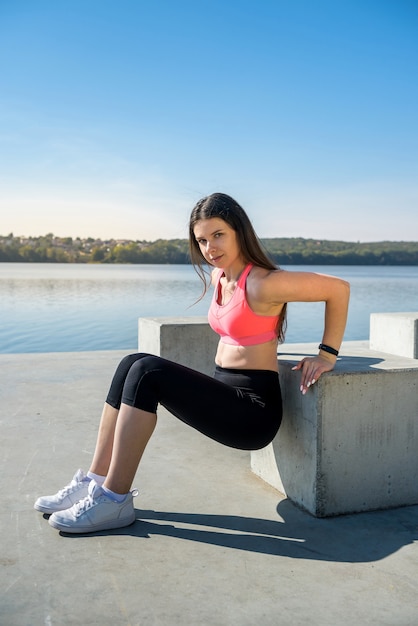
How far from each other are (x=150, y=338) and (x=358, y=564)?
12.2 ft

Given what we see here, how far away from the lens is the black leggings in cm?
256

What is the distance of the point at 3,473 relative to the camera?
3330 millimetres

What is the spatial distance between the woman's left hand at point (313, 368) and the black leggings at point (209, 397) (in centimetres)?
13

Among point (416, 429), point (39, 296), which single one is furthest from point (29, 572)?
point (39, 296)

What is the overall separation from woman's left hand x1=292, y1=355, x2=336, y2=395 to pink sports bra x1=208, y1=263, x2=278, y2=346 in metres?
0.19

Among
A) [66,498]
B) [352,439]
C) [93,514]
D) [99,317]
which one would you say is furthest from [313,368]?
[99,317]

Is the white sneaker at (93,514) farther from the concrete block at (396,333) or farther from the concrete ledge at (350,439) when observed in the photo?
the concrete block at (396,333)

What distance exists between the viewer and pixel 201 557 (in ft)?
7.84

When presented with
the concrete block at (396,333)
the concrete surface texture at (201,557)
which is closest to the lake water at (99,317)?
the concrete block at (396,333)

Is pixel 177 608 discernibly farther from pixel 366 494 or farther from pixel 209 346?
pixel 209 346

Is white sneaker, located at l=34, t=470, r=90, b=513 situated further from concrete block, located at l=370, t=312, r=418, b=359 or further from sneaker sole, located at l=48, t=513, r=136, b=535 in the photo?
concrete block, located at l=370, t=312, r=418, b=359

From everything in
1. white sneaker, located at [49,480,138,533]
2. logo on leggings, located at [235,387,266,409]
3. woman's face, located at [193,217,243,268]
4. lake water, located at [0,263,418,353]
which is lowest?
lake water, located at [0,263,418,353]

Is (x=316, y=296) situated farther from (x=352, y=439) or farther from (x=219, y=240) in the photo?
(x=352, y=439)

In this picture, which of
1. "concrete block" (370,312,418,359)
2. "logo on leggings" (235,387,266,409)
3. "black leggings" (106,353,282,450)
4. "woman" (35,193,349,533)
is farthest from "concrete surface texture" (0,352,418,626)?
"concrete block" (370,312,418,359)
